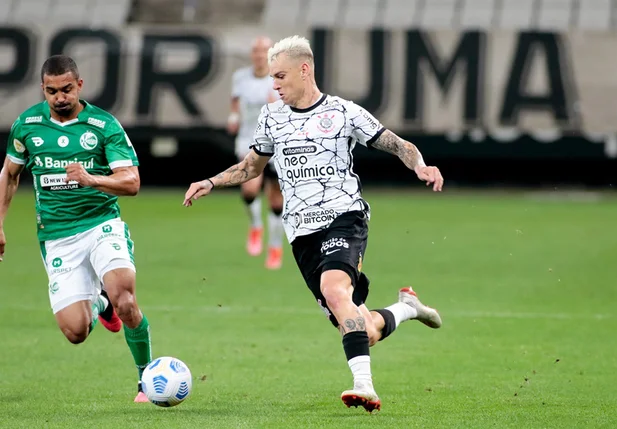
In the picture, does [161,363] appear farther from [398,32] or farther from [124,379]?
[398,32]

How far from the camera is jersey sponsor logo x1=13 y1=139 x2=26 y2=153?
7582 millimetres

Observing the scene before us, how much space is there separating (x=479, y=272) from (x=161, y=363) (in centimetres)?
779

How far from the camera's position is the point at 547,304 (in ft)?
38.9

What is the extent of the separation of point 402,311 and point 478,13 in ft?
75.6

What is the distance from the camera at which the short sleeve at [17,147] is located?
7.57 meters

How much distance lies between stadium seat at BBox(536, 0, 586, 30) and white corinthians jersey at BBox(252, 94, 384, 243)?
2315 centimetres

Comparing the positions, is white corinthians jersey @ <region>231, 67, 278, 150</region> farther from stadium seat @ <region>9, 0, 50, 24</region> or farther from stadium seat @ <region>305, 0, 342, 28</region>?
stadium seat @ <region>9, 0, 50, 24</region>

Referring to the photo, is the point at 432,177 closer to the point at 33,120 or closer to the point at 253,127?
the point at 33,120

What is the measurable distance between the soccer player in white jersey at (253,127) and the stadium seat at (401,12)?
1465 cm

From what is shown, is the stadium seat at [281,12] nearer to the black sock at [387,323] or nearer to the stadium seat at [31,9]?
the stadium seat at [31,9]

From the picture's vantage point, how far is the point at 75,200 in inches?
299

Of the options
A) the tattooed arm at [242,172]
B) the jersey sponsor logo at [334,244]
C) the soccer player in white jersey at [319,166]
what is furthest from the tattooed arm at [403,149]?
the tattooed arm at [242,172]

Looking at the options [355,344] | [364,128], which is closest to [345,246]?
[355,344]

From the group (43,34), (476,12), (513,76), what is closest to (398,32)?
(513,76)
